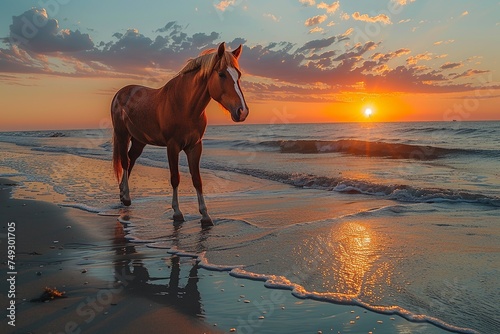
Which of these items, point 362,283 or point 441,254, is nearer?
point 362,283

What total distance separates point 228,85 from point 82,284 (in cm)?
282

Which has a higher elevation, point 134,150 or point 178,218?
point 134,150

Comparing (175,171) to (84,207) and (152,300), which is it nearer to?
(84,207)

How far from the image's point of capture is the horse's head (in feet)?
16.5

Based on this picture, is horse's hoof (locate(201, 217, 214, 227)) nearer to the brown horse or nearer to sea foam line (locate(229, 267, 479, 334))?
the brown horse

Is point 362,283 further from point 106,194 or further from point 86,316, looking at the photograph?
point 106,194

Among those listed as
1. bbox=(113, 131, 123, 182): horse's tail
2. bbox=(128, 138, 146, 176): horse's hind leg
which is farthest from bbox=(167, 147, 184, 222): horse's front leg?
bbox=(113, 131, 123, 182): horse's tail

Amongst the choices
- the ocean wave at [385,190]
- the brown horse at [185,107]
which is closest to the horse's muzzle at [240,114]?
the brown horse at [185,107]

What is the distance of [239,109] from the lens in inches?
198

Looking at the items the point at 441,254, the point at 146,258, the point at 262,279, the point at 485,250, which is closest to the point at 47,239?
the point at 146,258

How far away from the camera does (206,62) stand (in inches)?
221

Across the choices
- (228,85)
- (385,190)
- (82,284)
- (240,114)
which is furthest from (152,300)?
(385,190)

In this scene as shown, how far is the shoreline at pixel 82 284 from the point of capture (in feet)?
9.03

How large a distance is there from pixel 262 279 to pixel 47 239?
2977mm
